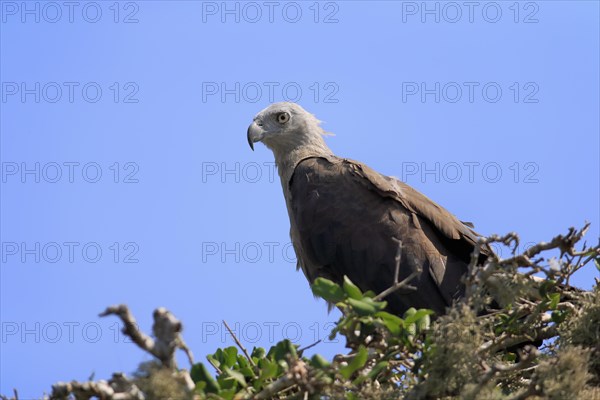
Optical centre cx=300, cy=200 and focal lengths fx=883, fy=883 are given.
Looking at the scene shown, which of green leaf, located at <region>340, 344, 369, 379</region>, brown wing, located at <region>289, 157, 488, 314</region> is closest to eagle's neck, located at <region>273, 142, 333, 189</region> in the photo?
brown wing, located at <region>289, 157, 488, 314</region>

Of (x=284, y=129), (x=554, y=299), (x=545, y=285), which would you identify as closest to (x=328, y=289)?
(x=545, y=285)

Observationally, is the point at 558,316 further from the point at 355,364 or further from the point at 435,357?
→ the point at 355,364

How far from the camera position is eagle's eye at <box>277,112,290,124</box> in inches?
347

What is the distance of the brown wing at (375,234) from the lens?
6.90 meters

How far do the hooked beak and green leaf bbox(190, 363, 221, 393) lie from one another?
5012 mm

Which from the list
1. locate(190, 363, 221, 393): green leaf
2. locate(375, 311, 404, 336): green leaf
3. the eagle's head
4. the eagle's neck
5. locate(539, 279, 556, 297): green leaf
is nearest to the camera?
locate(190, 363, 221, 393): green leaf

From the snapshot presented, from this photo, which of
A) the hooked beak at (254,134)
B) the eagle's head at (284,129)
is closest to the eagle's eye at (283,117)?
the eagle's head at (284,129)

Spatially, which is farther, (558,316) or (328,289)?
(558,316)

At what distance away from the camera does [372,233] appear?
24.1 feet

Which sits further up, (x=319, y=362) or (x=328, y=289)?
(x=328, y=289)

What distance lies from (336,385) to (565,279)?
1507 mm

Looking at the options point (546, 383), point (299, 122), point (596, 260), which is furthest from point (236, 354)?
point (299, 122)

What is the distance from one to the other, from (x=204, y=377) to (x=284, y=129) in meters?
5.27

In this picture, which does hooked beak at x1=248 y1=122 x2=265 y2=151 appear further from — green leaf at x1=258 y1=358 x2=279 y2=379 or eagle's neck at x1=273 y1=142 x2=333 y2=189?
green leaf at x1=258 y1=358 x2=279 y2=379
